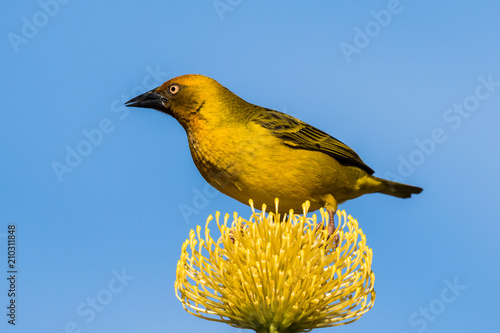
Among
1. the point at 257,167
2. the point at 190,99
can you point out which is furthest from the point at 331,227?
the point at 190,99

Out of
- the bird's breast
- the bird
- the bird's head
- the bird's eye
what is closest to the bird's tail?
the bird

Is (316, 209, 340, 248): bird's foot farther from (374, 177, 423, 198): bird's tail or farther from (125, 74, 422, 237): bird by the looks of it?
(374, 177, 423, 198): bird's tail

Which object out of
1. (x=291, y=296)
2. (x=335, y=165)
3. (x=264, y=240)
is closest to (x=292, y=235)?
(x=264, y=240)

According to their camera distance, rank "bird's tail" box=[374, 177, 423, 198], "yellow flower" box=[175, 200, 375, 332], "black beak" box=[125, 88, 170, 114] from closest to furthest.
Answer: "yellow flower" box=[175, 200, 375, 332]
"black beak" box=[125, 88, 170, 114]
"bird's tail" box=[374, 177, 423, 198]

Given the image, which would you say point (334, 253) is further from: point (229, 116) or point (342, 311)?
point (229, 116)

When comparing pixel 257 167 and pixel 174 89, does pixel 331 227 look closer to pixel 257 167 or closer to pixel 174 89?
pixel 257 167
